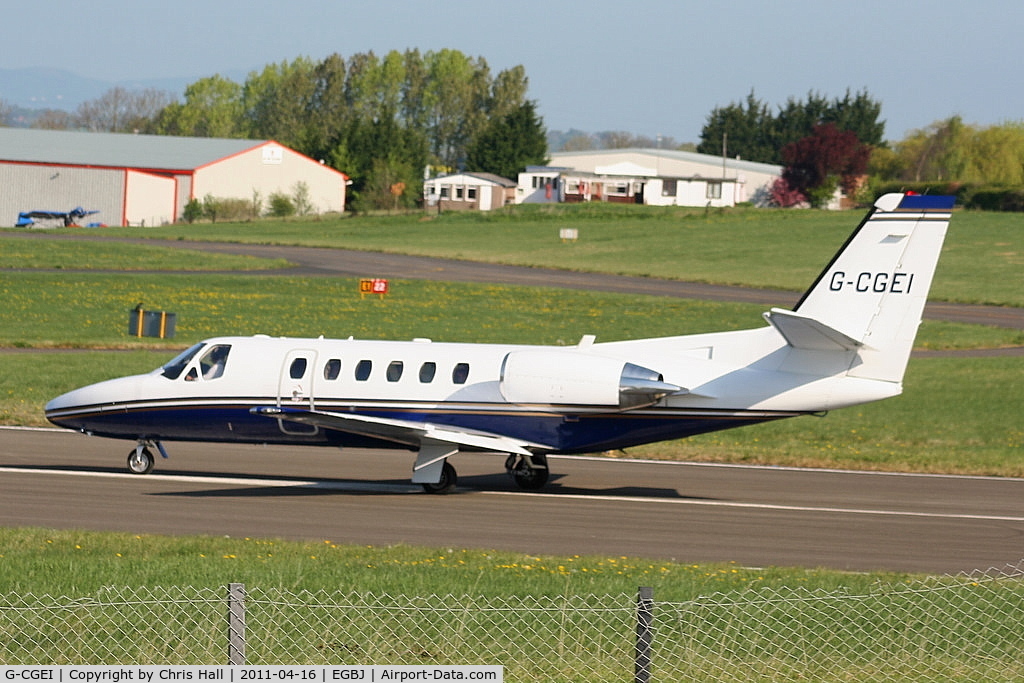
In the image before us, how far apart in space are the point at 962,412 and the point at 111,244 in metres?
56.9

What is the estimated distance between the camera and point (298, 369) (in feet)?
75.8

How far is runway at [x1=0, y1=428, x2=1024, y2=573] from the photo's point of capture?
18453 mm

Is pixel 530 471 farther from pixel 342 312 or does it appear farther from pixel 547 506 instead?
pixel 342 312

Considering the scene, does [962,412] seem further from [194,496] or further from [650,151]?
Answer: [650,151]

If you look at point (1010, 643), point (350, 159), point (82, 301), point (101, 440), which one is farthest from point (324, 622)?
point (350, 159)

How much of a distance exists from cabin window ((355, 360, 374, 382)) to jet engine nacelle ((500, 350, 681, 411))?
2364 millimetres

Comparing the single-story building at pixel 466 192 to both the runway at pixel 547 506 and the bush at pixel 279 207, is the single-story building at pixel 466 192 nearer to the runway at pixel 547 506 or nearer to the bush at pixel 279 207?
the bush at pixel 279 207

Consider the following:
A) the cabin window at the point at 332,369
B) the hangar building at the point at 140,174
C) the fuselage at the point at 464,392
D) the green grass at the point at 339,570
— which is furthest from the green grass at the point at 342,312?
the hangar building at the point at 140,174

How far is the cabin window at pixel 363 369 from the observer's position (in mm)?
22891

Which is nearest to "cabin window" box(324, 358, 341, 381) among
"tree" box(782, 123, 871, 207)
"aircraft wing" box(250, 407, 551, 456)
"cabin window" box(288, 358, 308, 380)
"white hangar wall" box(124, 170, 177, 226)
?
"cabin window" box(288, 358, 308, 380)

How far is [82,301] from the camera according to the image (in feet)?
176

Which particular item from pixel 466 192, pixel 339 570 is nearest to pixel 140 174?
pixel 466 192

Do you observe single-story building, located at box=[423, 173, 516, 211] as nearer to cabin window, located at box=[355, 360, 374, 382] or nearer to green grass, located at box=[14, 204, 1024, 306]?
green grass, located at box=[14, 204, 1024, 306]

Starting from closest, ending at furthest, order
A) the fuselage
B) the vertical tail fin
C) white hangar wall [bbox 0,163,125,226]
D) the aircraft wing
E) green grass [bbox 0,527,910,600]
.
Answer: green grass [bbox 0,527,910,600], the vertical tail fin, the aircraft wing, the fuselage, white hangar wall [bbox 0,163,125,226]
